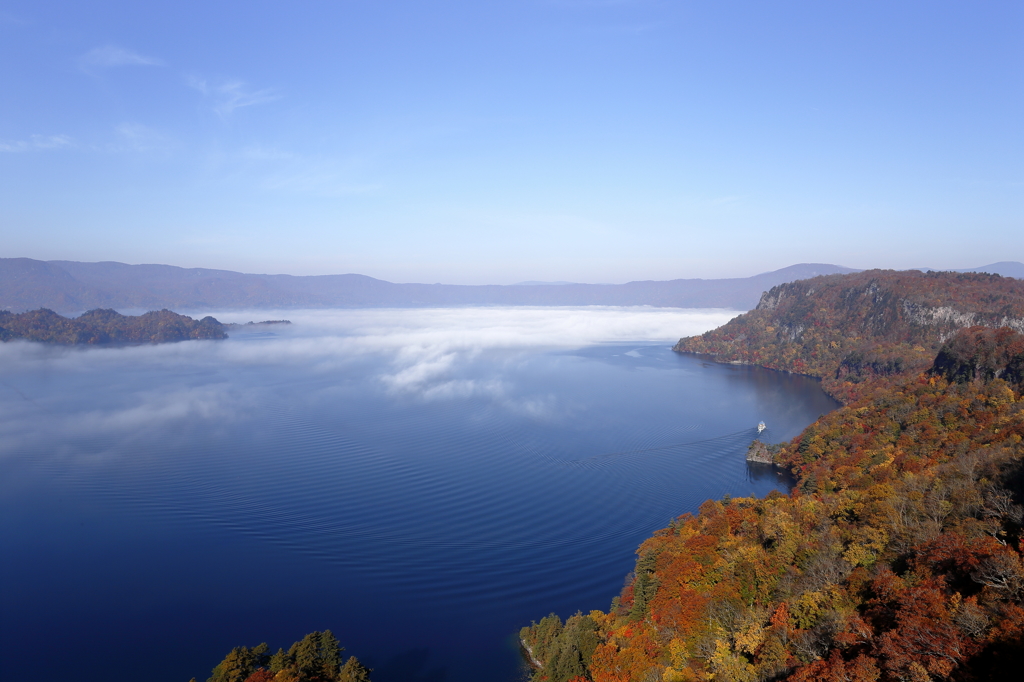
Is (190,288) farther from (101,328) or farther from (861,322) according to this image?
(861,322)

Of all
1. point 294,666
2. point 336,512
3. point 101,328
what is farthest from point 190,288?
point 294,666

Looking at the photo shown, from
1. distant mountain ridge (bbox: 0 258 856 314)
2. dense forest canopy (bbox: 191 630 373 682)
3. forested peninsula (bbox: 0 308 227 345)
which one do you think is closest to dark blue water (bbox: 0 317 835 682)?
dense forest canopy (bbox: 191 630 373 682)

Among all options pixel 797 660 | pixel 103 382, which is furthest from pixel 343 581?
pixel 103 382

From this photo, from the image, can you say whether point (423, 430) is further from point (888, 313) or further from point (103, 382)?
point (888, 313)

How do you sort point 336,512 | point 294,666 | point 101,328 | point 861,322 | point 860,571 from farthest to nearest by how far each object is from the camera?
point 101,328 → point 861,322 → point 336,512 → point 294,666 → point 860,571

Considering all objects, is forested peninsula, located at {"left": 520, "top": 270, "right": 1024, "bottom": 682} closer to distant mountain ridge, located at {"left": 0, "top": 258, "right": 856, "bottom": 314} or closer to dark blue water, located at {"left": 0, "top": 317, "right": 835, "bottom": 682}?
dark blue water, located at {"left": 0, "top": 317, "right": 835, "bottom": 682}

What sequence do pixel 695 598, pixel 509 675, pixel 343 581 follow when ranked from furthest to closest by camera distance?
pixel 343 581
pixel 509 675
pixel 695 598

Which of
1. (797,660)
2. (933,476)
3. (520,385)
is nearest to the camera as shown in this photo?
(797,660)
